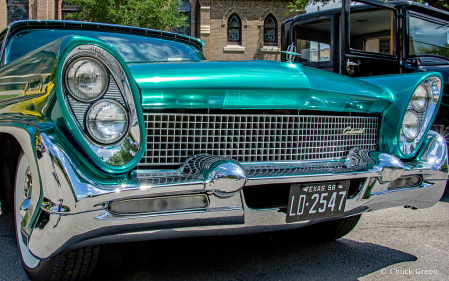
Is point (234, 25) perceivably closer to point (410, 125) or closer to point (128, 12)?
point (128, 12)

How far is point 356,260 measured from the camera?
90.7 inches

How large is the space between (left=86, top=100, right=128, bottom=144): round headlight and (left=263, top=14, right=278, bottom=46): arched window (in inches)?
624

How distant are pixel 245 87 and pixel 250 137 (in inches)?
9.7

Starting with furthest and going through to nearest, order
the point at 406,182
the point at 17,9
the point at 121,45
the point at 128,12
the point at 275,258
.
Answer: the point at 17,9 → the point at 128,12 → the point at 121,45 → the point at 275,258 → the point at 406,182

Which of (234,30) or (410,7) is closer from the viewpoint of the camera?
(410,7)

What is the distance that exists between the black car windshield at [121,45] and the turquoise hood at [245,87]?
3.37ft

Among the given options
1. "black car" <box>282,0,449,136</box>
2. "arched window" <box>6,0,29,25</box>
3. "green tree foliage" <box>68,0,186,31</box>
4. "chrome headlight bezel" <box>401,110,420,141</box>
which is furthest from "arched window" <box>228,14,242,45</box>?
"chrome headlight bezel" <box>401,110,420,141</box>

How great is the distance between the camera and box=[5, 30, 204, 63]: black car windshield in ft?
9.07

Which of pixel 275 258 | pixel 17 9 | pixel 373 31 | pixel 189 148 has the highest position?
pixel 17 9

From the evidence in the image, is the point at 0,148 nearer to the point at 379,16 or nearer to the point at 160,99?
the point at 160,99

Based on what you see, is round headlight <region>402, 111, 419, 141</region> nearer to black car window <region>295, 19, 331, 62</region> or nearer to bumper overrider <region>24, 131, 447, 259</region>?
bumper overrider <region>24, 131, 447, 259</region>

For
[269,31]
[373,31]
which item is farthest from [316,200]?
[269,31]

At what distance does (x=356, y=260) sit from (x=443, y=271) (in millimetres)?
443

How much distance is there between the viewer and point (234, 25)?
54.7ft
